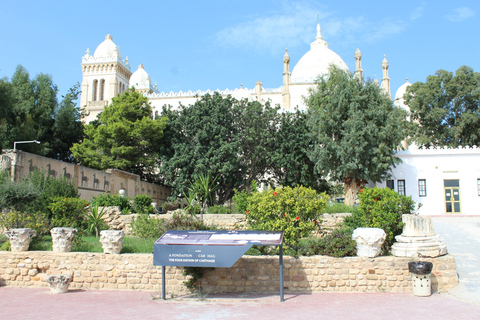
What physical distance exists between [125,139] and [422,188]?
18171 mm

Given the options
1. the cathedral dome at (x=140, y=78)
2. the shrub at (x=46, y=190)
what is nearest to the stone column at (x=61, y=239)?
the shrub at (x=46, y=190)

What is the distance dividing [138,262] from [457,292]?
22.9 ft

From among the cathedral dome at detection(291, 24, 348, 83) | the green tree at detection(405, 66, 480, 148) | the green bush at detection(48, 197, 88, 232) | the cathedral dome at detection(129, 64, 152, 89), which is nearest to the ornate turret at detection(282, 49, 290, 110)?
the cathedral dome at detection(291, 24, 348, 83)

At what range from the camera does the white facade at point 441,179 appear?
72.1 feet

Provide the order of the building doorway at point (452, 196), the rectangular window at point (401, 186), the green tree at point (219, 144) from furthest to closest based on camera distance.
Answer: the rectangular window at point (401, 186) < the building doorway at point (452, 196) < the green tree at point (219, 144)

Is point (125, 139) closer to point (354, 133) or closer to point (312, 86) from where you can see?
point (354, 133)

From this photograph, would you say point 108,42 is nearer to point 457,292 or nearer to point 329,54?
point 329,54

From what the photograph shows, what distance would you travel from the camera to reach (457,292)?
8109mm

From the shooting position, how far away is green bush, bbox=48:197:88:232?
12359 mm

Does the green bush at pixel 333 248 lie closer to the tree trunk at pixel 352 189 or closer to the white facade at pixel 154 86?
the tree trunk at pixel 352 189

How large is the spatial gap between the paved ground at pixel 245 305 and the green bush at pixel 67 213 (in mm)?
3475

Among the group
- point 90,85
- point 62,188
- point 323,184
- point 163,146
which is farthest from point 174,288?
point 90,85

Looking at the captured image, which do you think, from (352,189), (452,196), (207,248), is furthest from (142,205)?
(452,196)

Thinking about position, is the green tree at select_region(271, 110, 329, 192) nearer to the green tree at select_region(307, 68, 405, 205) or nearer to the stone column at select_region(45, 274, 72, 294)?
the green tree at select_region(307, 68, 405, 205)
